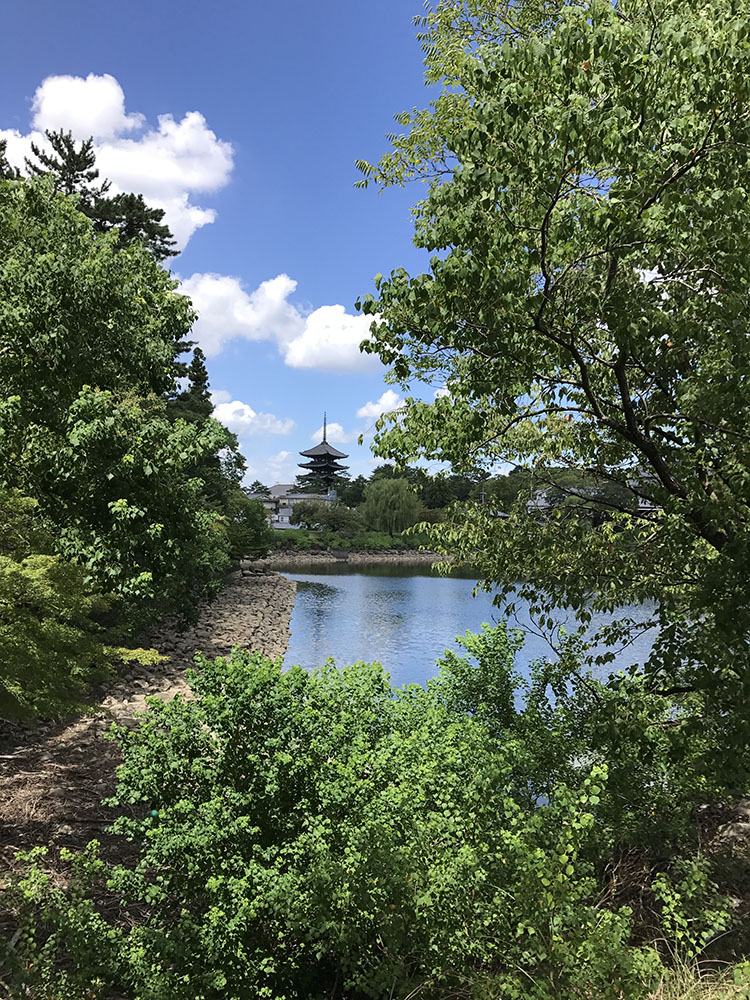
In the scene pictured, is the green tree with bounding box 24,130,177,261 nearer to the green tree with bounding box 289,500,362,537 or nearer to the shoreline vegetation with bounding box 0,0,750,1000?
the shoreline vegetation with bounding box 0,0,750,1000

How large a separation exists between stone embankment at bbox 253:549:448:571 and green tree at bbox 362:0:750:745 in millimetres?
42079

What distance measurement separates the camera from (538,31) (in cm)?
529

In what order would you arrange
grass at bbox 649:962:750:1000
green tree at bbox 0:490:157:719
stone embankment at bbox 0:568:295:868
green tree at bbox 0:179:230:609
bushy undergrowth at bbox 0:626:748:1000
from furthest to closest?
stone embankment at bbox 0:568:295:868 → green tree at bbox 0:490:157:719 → green tree at bbox 0:179:230:609 → bushy undergrowth at bbox 0:626:748:1000 → grass at bbox 649:962:750:1000

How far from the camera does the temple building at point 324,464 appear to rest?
69688mm

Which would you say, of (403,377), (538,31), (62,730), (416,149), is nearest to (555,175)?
(403,377)

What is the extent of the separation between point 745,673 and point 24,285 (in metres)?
6.24

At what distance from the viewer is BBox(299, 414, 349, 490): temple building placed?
69688 mm

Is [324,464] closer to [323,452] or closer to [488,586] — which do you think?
[323,452]

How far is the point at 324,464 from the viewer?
70375 mm

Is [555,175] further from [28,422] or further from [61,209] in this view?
[61,209]

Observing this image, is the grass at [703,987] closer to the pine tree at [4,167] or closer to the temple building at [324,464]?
the pine tree at [4,167]

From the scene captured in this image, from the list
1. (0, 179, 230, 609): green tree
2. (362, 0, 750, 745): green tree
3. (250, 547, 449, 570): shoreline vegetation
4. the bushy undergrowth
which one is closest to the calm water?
the bushy undergrowth

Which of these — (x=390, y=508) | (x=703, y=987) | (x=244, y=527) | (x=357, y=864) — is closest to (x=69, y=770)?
(x=357, y=864)

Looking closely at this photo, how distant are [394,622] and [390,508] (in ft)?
102
